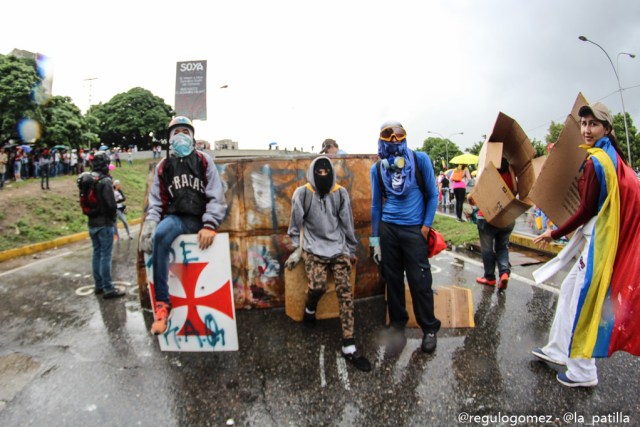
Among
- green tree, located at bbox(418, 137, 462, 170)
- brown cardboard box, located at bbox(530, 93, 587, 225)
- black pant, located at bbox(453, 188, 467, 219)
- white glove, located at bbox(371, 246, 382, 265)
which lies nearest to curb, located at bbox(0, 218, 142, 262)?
white glove, located at bbox(371, 246, 382, 265)

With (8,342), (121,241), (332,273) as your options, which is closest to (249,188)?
(332,273)

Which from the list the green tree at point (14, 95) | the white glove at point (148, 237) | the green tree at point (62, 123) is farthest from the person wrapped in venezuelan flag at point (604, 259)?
the green tree at point (62, 123)

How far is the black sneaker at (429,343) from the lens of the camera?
127 inches

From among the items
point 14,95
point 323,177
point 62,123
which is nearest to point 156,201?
point 323,177

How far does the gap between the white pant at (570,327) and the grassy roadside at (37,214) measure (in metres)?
10.2

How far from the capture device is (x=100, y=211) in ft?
16.3

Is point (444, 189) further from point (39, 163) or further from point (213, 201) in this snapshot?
point (39, 163)

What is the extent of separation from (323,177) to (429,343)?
65.5 inches

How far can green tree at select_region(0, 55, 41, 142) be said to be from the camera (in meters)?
18.9

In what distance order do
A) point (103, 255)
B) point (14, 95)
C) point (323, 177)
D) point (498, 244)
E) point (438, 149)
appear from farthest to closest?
point (438, 149)
point (14, 95)
point (103, 255)
point (498, 244)
point (323, 177)

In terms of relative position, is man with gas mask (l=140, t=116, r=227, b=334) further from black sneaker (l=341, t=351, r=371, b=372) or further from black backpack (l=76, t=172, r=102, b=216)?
black backpack (l=76, t=172, r=102, b=216)

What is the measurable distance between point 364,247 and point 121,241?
748cm

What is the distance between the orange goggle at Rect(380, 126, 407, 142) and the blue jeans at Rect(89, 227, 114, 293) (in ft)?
12.5

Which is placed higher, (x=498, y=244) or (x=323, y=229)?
(x=323, y=229)
